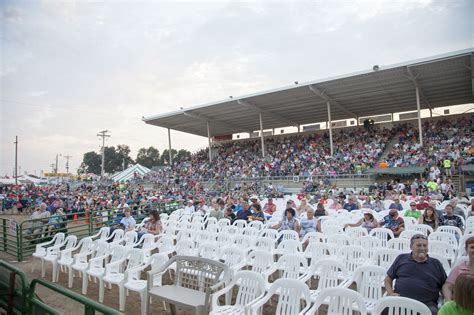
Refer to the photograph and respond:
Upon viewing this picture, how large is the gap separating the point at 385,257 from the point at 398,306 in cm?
217

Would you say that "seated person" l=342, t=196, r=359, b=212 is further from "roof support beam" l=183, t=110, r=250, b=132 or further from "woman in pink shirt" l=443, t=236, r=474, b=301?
"roof support beam" l=183, t=110, r=250, b=132

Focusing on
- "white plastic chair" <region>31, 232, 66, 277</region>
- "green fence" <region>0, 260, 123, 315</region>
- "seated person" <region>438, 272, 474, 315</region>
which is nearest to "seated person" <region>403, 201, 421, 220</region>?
"seated person" <region>438, 272, 474, 315</region>

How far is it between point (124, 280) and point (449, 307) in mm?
4249

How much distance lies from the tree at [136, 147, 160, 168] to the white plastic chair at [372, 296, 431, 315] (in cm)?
9722

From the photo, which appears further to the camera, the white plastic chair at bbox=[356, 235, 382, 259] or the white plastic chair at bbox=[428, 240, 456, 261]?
the white plastic chair at bbox=[356, 235, 382, 259]

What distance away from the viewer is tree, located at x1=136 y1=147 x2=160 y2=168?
318 feet

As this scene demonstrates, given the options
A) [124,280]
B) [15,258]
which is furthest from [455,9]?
[15,258]

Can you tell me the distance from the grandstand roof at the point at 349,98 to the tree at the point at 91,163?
279 feet

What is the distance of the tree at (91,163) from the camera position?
108 m

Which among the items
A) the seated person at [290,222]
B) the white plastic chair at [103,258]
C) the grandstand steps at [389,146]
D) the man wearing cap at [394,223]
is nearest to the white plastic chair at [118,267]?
the white plastic chair at [103,258]

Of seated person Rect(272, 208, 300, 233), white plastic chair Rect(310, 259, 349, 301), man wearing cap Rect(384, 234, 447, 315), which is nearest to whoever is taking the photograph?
man wearing cap Rect(384, 234, 447, 315)

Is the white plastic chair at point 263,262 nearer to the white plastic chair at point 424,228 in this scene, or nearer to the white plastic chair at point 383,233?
the white plastic chair at point 383,233

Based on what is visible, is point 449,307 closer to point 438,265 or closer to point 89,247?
point 438,265

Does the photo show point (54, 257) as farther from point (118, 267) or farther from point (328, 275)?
point (328, 275)
